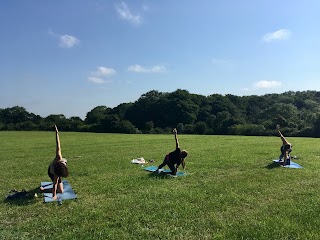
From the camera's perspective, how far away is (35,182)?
12.3 m

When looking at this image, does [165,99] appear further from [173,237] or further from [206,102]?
[173,237]

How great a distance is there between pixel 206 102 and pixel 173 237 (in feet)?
338

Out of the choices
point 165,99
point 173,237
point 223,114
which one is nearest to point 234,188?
point 173,237

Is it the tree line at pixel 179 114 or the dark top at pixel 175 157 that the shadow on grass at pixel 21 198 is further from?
the tree line at pixel 179 114

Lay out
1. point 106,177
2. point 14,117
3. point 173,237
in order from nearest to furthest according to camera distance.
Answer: point 173,237
point 106,177
point 14,117

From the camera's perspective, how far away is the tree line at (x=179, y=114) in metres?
85.8

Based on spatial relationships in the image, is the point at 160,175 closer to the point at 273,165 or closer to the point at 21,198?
the point at 21,198

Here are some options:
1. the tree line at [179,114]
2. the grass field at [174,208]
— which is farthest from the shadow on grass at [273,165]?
the tree line at [179,114]

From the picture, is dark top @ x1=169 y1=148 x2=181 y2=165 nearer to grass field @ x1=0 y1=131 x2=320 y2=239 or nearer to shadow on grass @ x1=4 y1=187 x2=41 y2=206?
grass field @ x1=0 y1=131 x2=320 y2=239

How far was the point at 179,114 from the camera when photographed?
330ft

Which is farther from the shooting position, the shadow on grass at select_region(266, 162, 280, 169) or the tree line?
the tree line

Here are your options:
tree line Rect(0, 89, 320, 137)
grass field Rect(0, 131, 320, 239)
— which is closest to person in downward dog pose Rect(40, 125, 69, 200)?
grass field Rect(0, 131, 320, 239)

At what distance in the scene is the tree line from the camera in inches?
3376

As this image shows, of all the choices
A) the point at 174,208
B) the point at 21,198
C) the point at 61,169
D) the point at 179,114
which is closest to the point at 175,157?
the point at 174,208
